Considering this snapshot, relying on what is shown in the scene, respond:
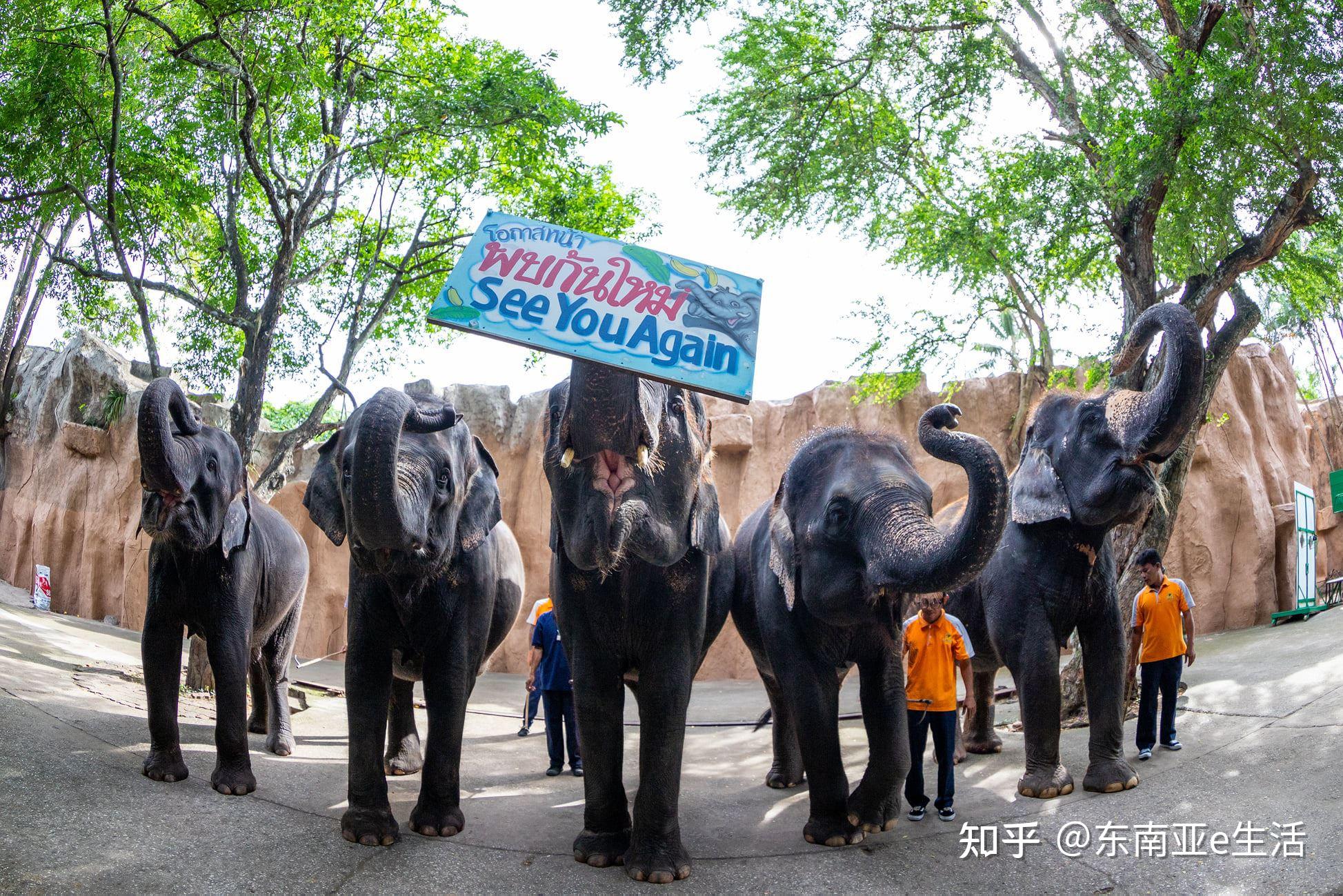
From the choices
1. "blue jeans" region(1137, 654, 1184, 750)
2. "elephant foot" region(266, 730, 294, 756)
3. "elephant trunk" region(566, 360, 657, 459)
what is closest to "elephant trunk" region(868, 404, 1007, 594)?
"elephant trunk" region(566, 360, 657, 459)

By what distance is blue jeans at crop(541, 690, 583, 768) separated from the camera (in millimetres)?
8469

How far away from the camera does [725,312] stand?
498 cm

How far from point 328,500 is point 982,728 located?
576 cm

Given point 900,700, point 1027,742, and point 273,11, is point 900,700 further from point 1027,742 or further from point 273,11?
point 273,11

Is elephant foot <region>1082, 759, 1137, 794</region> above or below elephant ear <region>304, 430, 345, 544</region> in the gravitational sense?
below

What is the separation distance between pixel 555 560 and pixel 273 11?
30.4 feet

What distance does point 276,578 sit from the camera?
812 cm

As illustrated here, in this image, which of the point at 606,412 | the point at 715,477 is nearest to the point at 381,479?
the point at 606,412

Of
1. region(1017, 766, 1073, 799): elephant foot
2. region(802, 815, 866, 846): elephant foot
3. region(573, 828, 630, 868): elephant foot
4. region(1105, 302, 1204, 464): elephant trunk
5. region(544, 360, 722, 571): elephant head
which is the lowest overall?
region(573, 828, 630, 868): elephant foot

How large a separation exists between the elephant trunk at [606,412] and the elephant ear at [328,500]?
5.54 feet

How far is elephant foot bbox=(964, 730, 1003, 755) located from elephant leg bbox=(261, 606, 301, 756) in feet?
18.6

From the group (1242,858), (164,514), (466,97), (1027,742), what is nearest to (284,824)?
(164,514)

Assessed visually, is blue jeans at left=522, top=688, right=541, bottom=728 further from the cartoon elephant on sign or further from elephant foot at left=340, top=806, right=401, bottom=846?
the cartoon elephant on sign

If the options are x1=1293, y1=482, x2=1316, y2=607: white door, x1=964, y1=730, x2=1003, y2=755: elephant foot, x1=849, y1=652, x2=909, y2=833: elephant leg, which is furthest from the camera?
x1=1293, y1=482, x2=1316, y2=607: white door
